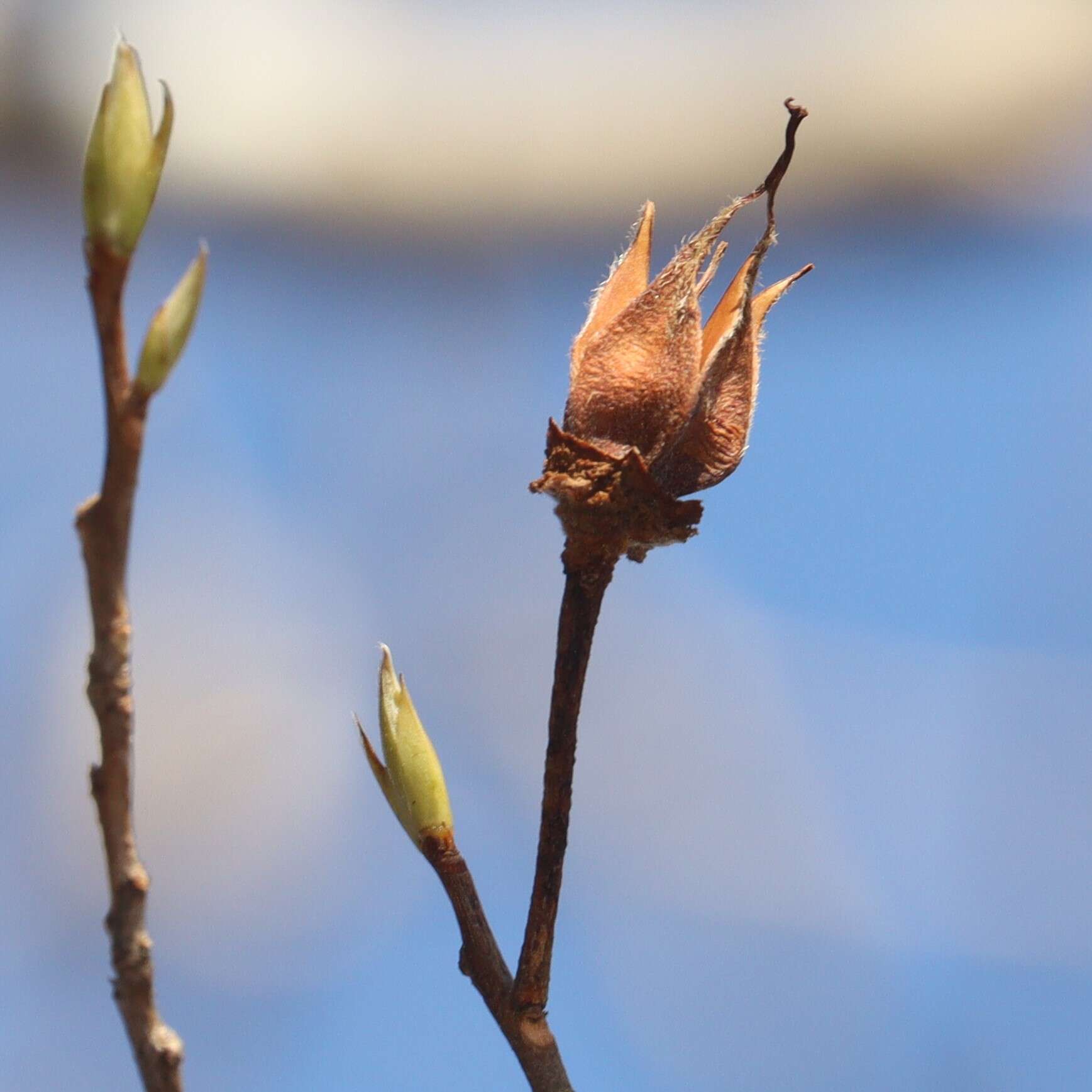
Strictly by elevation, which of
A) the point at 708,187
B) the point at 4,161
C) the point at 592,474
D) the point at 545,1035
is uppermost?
the point at 708,187

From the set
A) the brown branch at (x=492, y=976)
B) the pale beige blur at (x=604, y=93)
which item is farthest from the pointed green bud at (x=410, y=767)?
the pale beige blur at (x=604, y=93)

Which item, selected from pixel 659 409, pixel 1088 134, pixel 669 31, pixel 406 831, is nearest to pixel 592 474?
pixel 659 409

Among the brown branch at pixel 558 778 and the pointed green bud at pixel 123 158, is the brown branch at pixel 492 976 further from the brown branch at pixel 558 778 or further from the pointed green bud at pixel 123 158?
the pointed green bud at pixel 123 158

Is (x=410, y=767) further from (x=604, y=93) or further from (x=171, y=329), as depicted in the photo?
(x=604, y=93)

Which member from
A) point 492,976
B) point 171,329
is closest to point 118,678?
point 171,329

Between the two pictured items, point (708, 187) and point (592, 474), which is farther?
point (708, 187)

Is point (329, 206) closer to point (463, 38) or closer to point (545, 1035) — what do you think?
point (463, 38)
